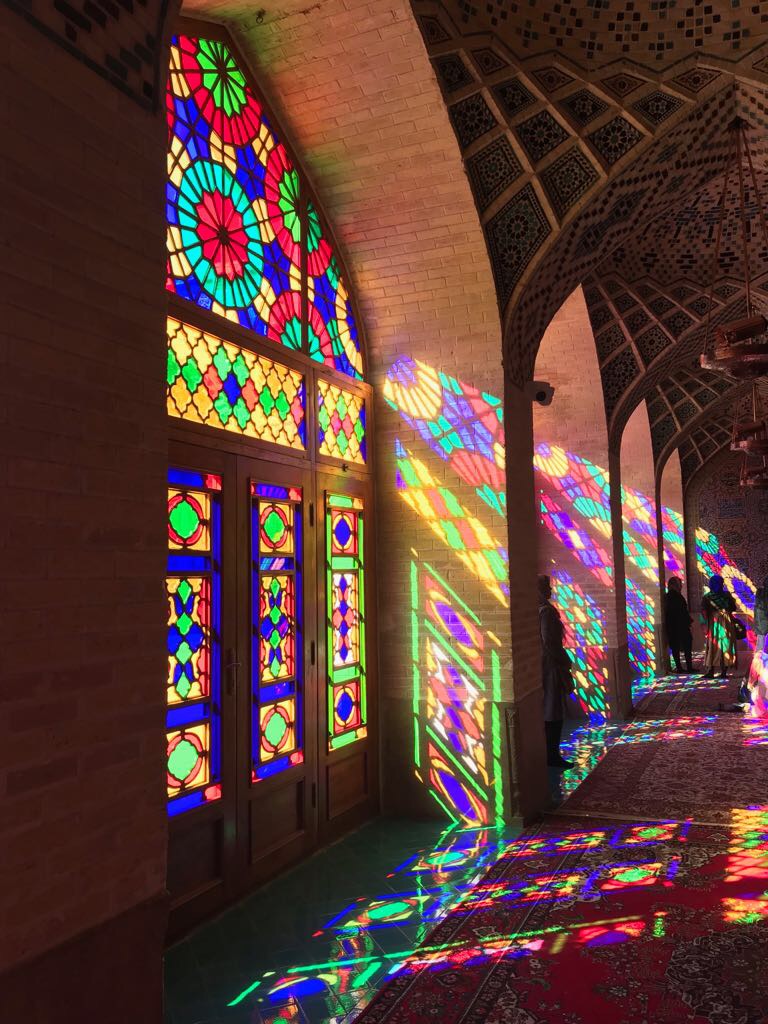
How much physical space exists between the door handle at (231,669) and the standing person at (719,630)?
8242mm

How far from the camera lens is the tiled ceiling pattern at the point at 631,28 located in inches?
180

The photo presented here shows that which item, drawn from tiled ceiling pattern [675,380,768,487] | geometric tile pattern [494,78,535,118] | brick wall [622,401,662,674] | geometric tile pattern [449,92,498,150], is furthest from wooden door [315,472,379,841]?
tiled ceiling pattern [675,380,768,487]

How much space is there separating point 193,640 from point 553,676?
131 inches

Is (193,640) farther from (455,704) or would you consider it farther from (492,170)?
(492,170)

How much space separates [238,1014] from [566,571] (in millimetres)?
6612

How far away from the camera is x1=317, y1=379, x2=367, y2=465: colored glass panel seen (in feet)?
15.5

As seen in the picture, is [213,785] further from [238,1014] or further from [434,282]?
[434,282]

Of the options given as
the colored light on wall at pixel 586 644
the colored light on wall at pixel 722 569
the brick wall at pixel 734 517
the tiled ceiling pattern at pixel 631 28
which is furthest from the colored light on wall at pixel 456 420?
the colored light on wall at pixel 722 569

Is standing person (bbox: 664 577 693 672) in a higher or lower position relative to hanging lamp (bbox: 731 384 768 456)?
lower

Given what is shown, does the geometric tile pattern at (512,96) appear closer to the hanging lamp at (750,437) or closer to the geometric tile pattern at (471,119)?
the geometric tile pattern at (471,119)

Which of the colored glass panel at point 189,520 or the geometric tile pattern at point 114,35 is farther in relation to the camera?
the colored glass panel at point 189,520

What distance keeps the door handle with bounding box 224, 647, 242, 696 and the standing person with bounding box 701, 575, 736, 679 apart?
27.0 feet

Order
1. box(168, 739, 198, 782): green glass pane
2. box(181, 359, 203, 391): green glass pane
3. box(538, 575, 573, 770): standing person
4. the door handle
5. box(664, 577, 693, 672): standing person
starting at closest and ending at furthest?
1. box(168, 739, 198, 782): green glass pane
2. box(181, 359, 203, 391): green glass pane
3. the door handle
4. box(538, 575, 573, 770): standing person
5. box(664, 577, 693, 672): standing person

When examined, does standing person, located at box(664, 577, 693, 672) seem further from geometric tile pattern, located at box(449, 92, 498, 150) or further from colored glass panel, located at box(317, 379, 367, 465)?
geometric tile pattern, located at box(449, 92, 498, 150)
